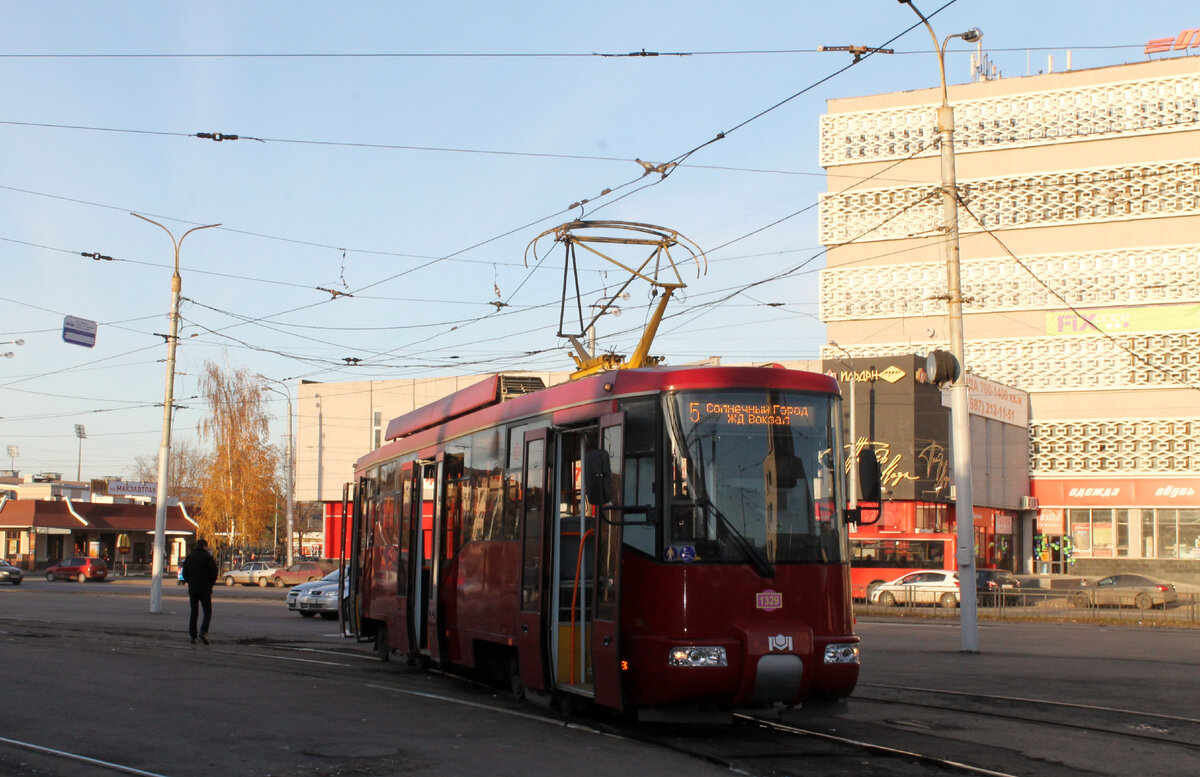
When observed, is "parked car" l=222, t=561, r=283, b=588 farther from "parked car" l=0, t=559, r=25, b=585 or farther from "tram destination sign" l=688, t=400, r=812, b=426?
"tram destination sign" l=688, t=400, r=812, b=426

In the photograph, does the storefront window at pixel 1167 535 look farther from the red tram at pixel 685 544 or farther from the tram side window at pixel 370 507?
the red tram at pixel 685 544

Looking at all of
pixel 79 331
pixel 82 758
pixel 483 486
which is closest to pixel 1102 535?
pixel 79 331

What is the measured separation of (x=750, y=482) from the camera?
9.92m

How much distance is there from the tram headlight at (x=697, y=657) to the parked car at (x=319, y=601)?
22.0m


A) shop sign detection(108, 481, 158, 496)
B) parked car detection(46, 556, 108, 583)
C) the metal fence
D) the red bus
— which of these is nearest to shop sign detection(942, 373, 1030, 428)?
the red bus

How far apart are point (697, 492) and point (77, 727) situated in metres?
5.50

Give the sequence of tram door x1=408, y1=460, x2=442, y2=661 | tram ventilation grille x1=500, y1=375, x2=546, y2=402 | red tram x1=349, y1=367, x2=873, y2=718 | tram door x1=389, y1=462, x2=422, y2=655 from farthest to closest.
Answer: tram door x1=389, y1=462, x2=422, y2=655 < tram door x1=408, y1=460, x2=442, y2=661 < tram ventilation grille x1=500, y1=375, x2=546, y2=402 < red tram x1=349, y1=367, x2=873, y2=718

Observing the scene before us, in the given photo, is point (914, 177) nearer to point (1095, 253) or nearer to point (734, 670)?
point (1095, 253)

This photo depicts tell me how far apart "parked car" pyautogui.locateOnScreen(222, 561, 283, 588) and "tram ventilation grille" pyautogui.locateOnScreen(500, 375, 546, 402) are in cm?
4724

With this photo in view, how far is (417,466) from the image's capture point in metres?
15.5

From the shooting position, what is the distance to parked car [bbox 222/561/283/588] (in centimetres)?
5825

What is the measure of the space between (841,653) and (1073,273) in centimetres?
5817

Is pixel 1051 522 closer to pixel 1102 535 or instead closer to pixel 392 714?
pixel 1102 535

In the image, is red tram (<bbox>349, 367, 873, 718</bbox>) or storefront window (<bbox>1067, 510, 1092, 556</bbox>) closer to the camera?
red tram (<bbox>349, 367, 873, 718</bbox>)
